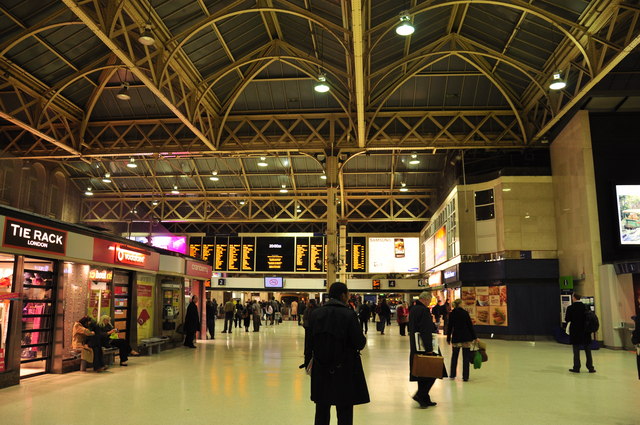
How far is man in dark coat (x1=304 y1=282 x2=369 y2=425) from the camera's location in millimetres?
4234

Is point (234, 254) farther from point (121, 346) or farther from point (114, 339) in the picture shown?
point (121, 346)

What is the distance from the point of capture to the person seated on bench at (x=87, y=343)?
10594mm

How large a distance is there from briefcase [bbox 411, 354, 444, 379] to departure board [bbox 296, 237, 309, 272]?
27.0 meters

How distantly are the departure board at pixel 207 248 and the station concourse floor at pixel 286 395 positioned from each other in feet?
72.7

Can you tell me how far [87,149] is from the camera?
21.6 meters

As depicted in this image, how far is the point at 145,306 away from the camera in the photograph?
1452 centimetres

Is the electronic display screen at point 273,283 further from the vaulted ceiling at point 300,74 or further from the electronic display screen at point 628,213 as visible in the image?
the electronic display screen at point 628,213

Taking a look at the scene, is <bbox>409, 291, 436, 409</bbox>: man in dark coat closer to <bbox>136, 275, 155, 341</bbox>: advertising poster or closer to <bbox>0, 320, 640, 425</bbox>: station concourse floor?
<bbox>0, 320, 640, 425</bbox>: station concourse floor

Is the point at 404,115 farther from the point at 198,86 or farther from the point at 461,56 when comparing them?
the point at 198,86

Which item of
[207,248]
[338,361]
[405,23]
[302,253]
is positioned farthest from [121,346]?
[207,248]

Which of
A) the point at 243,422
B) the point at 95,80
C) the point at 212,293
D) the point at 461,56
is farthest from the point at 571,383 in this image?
the point at 212,293

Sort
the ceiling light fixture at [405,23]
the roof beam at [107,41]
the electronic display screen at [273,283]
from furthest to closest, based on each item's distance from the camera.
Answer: the electronic display screen at [273,283]
the ceiling light fixture at [405,23]
the roof beam at [107,41]

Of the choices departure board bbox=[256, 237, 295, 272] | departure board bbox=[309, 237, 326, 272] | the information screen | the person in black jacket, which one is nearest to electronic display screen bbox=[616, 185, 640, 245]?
the person in black jacket

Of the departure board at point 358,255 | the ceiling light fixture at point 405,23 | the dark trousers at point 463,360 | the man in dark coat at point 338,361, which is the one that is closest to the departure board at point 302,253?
the departure board at point 358,255
